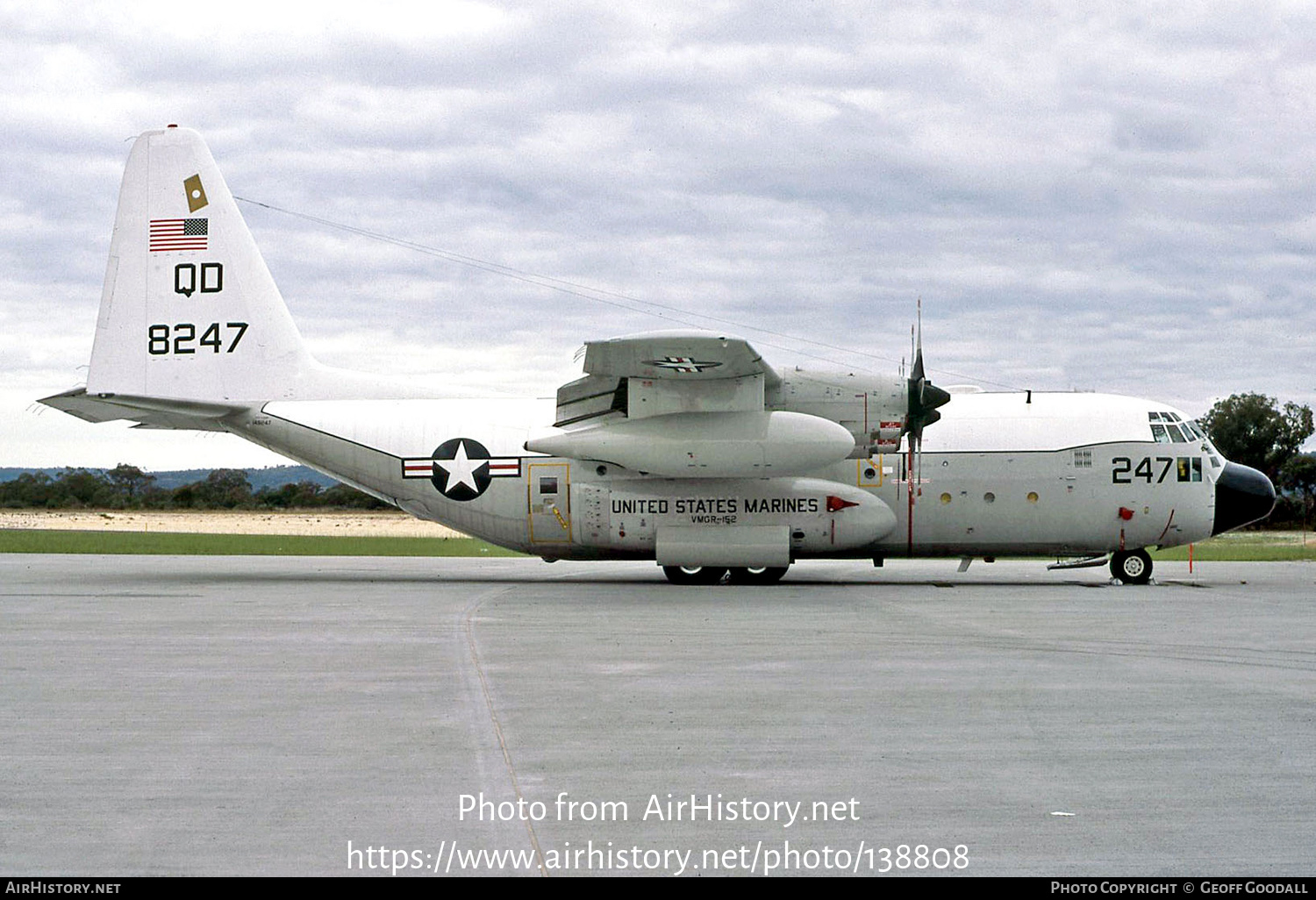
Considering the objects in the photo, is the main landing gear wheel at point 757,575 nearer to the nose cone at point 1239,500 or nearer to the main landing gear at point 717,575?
the main landing gear at point 717,575

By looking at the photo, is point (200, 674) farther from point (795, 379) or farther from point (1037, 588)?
point (1037, 588)

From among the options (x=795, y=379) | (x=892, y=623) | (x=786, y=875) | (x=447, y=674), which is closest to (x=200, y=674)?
(x=447, y=674)

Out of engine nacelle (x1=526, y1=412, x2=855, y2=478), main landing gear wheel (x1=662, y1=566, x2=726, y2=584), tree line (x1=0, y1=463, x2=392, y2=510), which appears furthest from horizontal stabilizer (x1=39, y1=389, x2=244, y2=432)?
tree line (x1=0, y1=463, x2=392, y2=510)

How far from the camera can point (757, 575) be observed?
75.2ft

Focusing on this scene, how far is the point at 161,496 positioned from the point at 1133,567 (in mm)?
89774

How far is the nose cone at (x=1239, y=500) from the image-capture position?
22.5 meters

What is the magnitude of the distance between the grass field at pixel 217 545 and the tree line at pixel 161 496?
135ft

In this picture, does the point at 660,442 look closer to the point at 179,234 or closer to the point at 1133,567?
the point at 1133,567

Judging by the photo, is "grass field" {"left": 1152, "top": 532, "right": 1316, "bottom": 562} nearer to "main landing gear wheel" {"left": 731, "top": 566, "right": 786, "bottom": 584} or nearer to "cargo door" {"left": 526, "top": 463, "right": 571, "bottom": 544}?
"main landing gear wheel" {"left": 731, "top": 566, "right": 786, "bottom": 584}

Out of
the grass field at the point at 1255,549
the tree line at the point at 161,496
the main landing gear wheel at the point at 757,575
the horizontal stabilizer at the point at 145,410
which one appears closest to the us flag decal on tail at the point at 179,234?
the horizontal stabilizer at the point at 145,410

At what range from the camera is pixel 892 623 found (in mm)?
15016

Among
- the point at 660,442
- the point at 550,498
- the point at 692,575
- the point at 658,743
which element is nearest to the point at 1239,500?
the point at 692,575

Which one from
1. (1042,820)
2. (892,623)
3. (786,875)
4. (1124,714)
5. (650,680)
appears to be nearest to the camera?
(786,875)

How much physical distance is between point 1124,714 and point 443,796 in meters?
5.15
